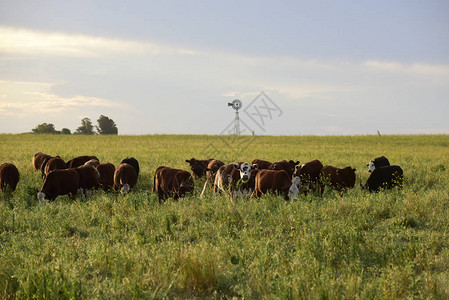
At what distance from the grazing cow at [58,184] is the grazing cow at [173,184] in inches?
113

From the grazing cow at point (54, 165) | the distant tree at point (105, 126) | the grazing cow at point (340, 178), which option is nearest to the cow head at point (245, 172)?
the grazing cow at point (340, 178)

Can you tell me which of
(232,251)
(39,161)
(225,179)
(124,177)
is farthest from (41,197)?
(232,251)

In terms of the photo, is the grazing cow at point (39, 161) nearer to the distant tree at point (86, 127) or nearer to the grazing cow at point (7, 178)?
the grazing cow at point (7, 178)

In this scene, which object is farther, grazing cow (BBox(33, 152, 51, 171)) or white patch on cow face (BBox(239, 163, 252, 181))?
grazing cow (BBox(33, 152, 51, 171))

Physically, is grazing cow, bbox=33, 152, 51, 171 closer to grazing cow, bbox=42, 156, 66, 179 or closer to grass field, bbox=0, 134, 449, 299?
grazing cow, bbox=42, 156, 66, 179

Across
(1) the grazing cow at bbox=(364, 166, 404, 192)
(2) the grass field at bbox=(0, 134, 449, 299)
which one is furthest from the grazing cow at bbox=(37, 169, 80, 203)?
(1) the grazing cow at bbox=(364, 166, 404, 192)

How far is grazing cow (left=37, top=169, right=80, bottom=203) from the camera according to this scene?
1276 centimetres

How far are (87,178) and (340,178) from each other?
29.5 ft

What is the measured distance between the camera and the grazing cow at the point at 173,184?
12.4 metres

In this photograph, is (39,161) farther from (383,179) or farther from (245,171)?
(383,179)

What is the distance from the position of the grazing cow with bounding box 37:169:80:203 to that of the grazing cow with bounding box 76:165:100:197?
0.57m

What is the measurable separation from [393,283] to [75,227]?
7.17m

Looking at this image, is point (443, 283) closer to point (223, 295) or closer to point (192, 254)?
point (223, 295)

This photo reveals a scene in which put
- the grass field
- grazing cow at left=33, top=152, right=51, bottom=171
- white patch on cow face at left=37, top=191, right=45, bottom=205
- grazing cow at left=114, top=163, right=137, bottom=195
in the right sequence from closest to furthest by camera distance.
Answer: the grass field, white patch on cow face at left=37, top=191, right=45, bottom=205, grazing cow at left=114, top=163, right=137, bottom=195, grazing cow at left=33, top=152, right=51, bottom=171
